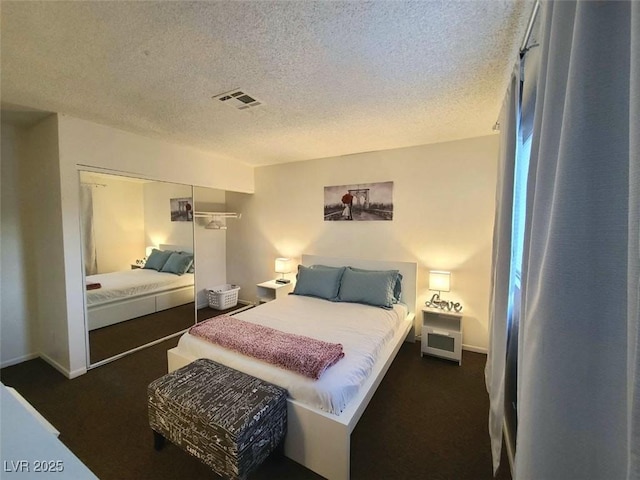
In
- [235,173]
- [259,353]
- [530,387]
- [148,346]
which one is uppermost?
[235,173]

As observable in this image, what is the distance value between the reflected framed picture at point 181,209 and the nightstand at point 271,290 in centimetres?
136

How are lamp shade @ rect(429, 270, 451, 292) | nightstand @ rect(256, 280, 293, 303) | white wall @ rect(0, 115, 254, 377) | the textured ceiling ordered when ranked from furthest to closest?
nightstand @ rect(256, 280, 293, 303), lamp shade @ rect(429, 270, 451, 292), white wall @ rect(0, 115, 254, 377), the textured ceiling

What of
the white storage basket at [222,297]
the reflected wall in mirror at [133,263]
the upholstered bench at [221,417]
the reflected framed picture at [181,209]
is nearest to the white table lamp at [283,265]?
the white storage basket at [222,297]

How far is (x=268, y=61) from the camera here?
1.53 meters

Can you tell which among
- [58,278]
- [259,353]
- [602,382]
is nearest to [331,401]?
[259,353]

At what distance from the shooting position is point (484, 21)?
1.23 meters

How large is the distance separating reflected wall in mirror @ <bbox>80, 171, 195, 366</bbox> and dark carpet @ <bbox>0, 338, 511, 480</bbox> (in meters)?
0.43

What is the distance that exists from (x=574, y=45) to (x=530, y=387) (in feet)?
2.98

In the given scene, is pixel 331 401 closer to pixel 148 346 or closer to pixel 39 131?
pixel 148 346

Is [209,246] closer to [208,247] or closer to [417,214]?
[208,247]

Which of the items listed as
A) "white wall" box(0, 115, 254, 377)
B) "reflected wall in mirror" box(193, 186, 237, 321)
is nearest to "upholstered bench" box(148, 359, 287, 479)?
"white wall" box(0, 115, 254, 377)

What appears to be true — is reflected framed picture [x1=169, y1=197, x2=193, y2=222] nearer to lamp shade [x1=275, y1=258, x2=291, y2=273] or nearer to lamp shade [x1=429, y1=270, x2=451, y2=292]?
lamp shade [x1=275, y1=258, x2=291, y2=273]

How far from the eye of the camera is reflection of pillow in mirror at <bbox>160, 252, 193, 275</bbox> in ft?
10.8

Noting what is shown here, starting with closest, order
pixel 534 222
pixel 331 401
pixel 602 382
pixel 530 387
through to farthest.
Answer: pixel 602 382 < pixel 530 387 < pixel 534 222 < pixel 331 401
